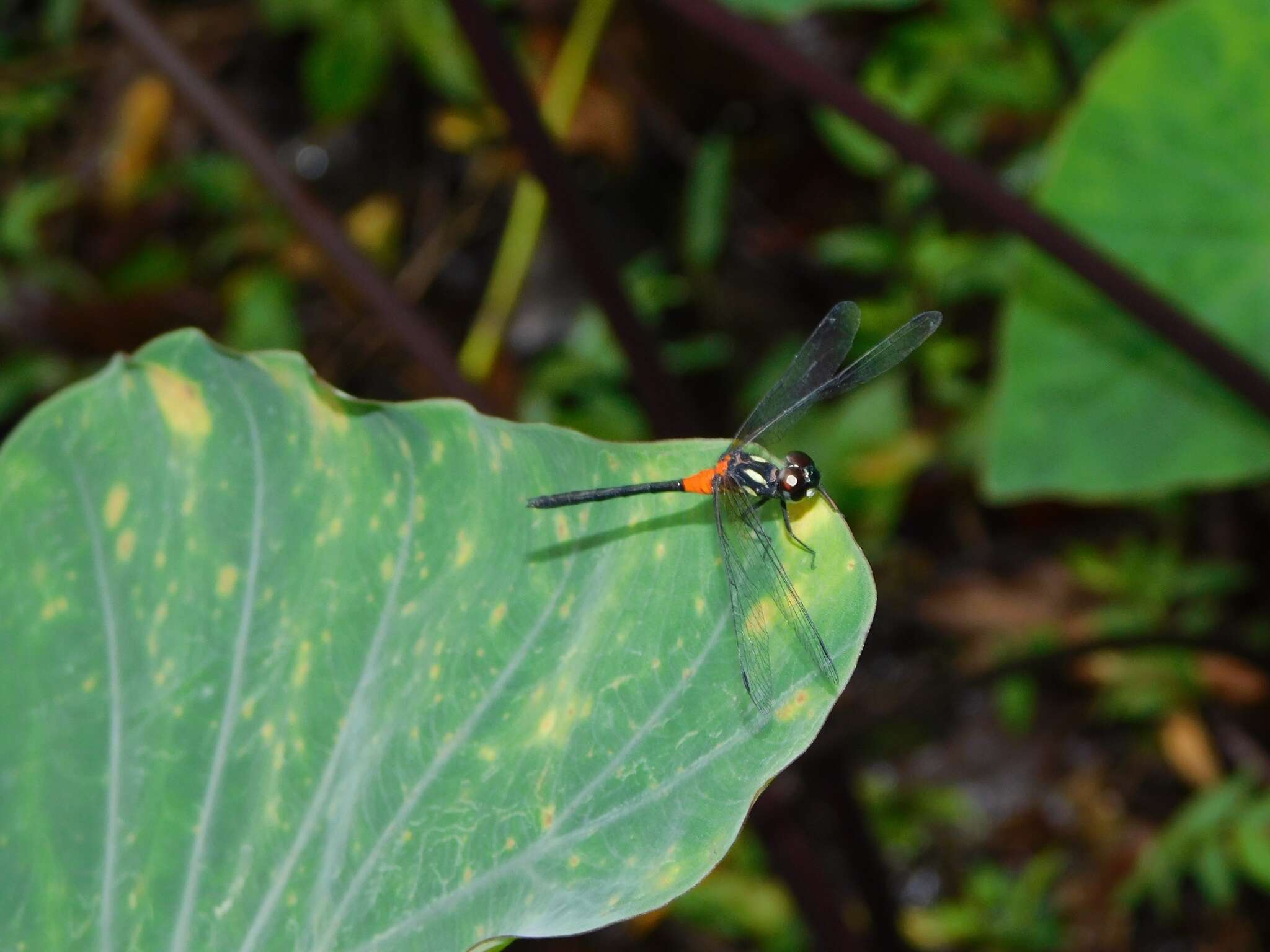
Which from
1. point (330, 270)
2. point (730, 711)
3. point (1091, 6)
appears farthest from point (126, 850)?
point (1091, 6)

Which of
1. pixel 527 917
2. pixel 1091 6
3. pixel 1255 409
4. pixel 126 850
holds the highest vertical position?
pixel 1091 6

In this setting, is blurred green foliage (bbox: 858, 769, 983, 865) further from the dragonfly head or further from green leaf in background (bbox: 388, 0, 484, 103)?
green leaf in background (bbox: 388, 0, 484, 103)

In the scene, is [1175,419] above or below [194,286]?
below

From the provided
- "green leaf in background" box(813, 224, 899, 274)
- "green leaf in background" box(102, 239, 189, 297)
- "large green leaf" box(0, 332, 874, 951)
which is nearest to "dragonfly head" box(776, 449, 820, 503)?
"large green leaf" box(0, 332, 874, 951)

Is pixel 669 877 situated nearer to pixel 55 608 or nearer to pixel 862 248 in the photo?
pixel 55 608

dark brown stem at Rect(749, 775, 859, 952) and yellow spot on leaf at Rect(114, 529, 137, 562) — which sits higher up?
yellow spot on leaf at Rect(114, 529, 137, 562)

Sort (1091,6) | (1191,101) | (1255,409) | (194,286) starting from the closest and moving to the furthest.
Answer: (1255,409)
(1191,101)
(1091,6)
(194,286)

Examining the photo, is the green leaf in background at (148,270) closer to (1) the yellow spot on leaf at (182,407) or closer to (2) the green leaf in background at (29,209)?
(2) the green leaf in background at (29,209)

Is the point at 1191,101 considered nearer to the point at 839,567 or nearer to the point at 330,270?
the point at 839,567
